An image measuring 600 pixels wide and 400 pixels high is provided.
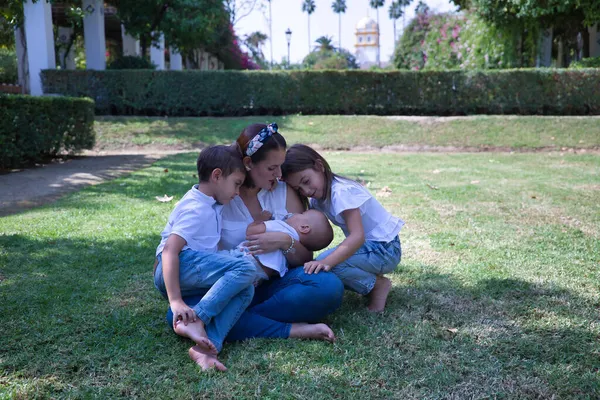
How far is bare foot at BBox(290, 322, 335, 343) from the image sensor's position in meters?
2.54

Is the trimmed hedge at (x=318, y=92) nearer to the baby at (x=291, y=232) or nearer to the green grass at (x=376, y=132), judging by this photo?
the green grass at (x=376, y=132)

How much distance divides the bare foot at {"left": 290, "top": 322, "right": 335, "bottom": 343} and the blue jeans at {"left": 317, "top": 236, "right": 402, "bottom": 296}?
0.44 meters

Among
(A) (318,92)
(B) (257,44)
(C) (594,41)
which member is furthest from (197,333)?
(B) (257,44)

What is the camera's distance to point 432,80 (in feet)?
52.9

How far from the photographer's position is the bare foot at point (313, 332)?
254cm

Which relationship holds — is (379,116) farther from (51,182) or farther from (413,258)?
(413,258)

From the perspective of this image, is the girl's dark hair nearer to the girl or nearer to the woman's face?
the woman's face

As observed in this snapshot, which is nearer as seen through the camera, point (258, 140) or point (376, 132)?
point (258, 140)

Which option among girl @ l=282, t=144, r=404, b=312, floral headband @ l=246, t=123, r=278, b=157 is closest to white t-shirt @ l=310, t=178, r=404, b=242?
girl @ l=282, t=144, r=404, b=312

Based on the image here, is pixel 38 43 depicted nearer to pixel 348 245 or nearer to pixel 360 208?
pixel 360 208

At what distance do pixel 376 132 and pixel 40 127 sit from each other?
8.06 m

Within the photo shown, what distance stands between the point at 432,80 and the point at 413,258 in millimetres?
13117

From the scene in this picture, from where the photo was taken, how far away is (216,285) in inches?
97.7

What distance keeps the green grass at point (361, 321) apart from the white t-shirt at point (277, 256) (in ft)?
1.27
